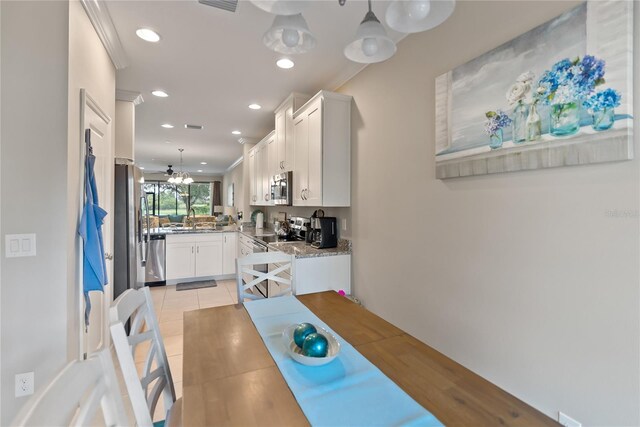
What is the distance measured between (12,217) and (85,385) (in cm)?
142

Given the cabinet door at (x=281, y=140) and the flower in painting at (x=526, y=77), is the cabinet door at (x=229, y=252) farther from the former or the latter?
the flower in painting at (x=526, y=77)

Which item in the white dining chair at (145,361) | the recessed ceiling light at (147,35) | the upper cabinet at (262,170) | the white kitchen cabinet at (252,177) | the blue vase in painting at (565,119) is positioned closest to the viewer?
the white dining chair at (145,361)

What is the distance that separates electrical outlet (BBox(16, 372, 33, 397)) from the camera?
61.7 inches

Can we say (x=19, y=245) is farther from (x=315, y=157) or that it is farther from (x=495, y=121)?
(x=495, y=121)

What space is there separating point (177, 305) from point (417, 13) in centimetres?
415

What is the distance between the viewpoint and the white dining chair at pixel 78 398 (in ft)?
1.77

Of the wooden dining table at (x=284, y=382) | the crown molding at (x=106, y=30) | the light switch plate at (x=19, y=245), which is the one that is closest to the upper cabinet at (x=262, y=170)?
the crown molding at (x=106, y=30)

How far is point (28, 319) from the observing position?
156cm

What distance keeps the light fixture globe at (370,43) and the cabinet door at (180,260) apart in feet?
14.6

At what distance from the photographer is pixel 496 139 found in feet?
5.01

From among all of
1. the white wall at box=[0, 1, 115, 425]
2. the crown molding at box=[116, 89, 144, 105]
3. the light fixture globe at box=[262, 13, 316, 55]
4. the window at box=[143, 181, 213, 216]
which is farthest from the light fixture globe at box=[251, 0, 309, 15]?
the window at box=[143, 181, 213, 216]

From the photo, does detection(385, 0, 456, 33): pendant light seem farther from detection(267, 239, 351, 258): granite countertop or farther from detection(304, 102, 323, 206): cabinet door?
detection(267, 239, 351, 258): granite countertop

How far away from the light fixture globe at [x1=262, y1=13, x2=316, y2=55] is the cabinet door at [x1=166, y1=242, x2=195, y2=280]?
14.1 ft

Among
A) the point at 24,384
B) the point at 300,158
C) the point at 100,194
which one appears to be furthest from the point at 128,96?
the point at 24,384
